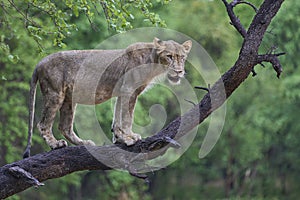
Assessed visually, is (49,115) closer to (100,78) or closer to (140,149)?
(100,78)

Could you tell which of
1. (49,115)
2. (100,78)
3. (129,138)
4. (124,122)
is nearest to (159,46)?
(100,78)

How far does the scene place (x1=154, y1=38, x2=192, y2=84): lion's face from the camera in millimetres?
8281

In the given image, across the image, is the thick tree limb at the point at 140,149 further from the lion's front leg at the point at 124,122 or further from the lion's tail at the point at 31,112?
the lion's tail at the point at 31,112

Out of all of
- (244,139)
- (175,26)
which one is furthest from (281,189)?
(175,26)

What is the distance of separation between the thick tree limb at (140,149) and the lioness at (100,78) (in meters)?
0.24

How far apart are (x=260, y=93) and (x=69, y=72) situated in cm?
2181

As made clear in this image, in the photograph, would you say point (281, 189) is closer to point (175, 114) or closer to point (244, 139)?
point (244, 139)

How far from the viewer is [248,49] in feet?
27.5

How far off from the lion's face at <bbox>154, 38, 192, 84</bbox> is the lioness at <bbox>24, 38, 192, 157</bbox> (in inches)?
1.5

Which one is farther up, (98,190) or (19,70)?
(19,70)

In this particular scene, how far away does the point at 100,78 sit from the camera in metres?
8.78

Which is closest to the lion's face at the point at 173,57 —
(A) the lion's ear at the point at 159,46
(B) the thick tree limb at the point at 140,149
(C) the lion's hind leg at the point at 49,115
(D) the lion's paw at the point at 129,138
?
(A) the lion's ear at the point at 159,46

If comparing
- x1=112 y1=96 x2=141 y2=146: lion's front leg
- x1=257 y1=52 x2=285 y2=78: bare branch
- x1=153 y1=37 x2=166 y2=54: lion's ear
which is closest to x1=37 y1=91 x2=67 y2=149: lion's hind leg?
x1=112 y1=96 x2=141 y2=146: lion's front leg

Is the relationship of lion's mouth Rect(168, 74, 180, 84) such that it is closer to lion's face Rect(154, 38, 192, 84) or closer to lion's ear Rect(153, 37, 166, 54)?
lion's face Rect(154, 38, 192, 84)
